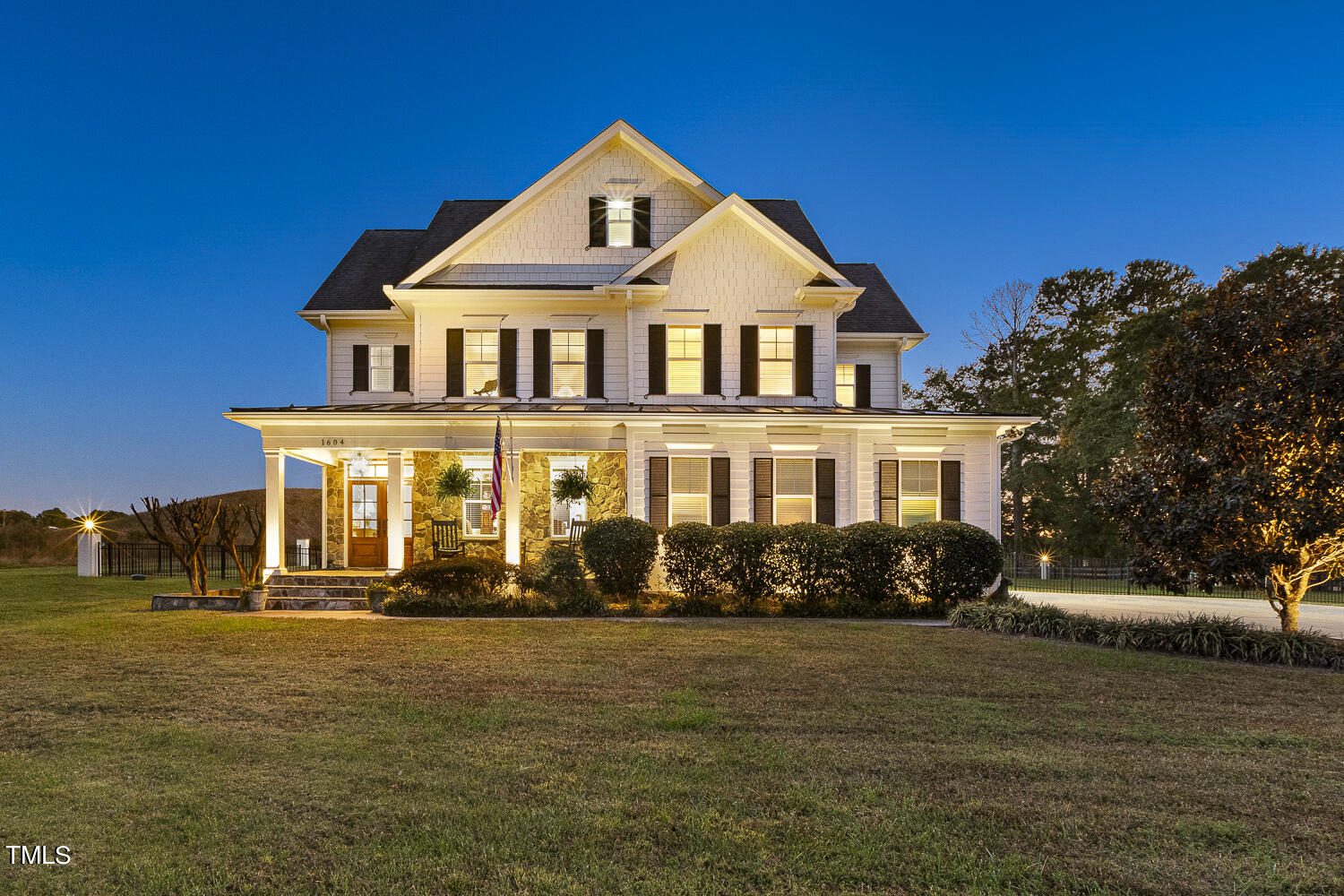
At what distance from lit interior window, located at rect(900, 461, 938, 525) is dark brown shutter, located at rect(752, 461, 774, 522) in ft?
9.61

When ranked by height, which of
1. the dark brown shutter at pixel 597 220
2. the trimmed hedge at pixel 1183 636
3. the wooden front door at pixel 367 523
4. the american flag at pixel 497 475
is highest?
the dark brown shutter at pixel 597 220

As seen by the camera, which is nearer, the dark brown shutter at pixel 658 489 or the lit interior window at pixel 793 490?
the dark brown shutter at pixel 658 489

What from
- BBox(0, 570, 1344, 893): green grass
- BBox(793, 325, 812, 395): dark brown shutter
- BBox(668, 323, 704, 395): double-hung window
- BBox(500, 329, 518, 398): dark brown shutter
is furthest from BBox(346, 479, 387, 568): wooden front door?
BBox(793, 325, 812, 395): dark brown shutter

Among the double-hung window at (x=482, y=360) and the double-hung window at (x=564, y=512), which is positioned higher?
the double-hung window at (x=482, y=360)

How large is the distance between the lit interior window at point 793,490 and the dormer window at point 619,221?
652cm

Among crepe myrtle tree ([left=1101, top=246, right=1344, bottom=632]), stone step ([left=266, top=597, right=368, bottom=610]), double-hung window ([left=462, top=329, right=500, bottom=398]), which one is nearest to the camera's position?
crepe myrtle tree ([left=1101, top=246, right=1344, bottom=632])

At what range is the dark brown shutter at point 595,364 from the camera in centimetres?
1623

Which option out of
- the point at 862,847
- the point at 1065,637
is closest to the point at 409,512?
the point at 1065,637

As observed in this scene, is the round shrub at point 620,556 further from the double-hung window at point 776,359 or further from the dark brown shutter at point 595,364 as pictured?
the double-hung window at point 776,359

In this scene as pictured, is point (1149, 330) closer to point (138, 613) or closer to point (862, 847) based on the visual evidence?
point (862, 847)

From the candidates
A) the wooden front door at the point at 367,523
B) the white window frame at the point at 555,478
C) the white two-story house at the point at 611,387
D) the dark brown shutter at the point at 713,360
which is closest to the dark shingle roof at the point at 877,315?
the white two-story house at the point at 611,387

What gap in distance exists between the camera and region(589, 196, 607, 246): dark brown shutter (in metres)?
16.9

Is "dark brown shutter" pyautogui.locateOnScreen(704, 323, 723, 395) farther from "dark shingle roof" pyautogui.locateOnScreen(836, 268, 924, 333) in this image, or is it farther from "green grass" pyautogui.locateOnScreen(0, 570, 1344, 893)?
"green grass" pyautogui.locateOnScreen(0, 570, 1344, 893)


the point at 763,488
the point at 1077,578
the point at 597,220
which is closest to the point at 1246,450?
the point at 763,488
